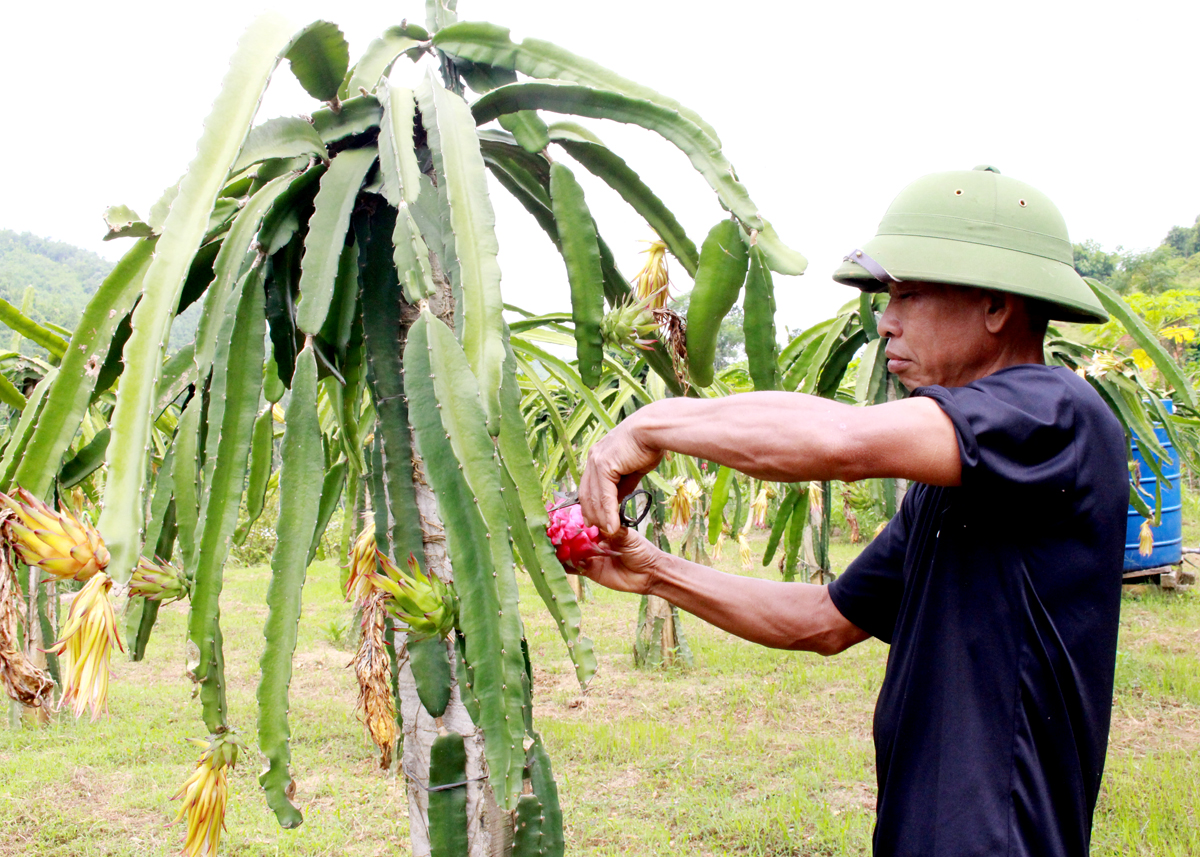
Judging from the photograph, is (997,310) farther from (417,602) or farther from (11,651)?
(11,651)

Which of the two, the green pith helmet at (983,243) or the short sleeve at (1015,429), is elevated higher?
the green pith helmet at (983,243)

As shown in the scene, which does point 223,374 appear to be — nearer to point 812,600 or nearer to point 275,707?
point 275,707

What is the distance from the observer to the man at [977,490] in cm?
101

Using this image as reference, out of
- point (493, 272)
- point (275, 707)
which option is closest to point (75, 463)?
point (275, 707)

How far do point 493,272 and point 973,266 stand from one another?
25.3 inches

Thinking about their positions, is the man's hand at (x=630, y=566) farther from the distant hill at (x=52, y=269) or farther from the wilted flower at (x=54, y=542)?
the distant hill at (x=52, y=269)

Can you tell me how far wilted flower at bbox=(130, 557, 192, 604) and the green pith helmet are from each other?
1015mm

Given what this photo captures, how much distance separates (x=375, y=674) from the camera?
4.18 ft

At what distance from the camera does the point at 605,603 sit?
25.5 ft

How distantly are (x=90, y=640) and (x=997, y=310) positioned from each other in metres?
1.23

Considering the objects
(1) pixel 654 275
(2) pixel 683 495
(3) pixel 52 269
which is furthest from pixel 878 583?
(3) pixel 52 269

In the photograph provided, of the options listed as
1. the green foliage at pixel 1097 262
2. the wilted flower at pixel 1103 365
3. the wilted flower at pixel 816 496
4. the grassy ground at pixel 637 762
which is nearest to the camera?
the grassy ground at pixel 637 762

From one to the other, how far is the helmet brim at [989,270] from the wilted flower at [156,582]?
104cm

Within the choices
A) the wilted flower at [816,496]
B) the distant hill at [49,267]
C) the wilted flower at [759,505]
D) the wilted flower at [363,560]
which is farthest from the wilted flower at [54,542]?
the distant hill at [49,267]
